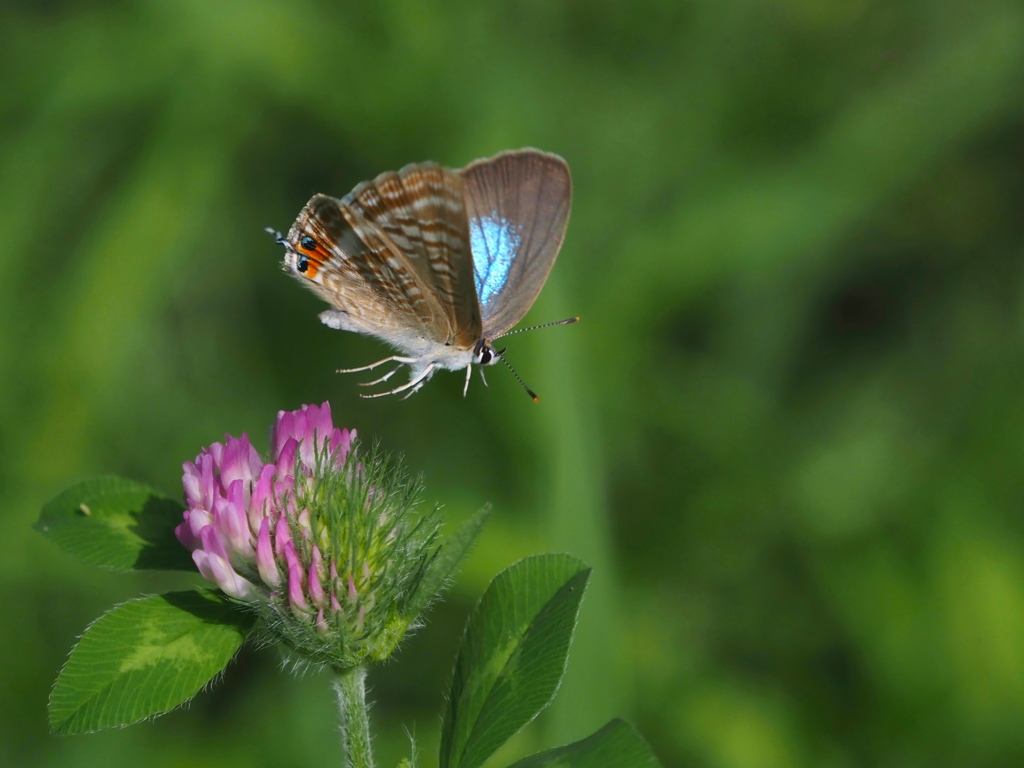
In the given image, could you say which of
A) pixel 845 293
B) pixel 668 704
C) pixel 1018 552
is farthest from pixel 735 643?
pixel 845 293

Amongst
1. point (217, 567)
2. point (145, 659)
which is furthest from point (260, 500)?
point (145, 659)

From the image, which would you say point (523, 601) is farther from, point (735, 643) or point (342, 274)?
point (735, 643)

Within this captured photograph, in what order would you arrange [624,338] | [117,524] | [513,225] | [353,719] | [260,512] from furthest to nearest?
[624,338]
[513,225]
[117,524]
[260,512]
[353,719]

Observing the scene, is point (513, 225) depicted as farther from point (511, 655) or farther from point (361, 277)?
point (511, 655)

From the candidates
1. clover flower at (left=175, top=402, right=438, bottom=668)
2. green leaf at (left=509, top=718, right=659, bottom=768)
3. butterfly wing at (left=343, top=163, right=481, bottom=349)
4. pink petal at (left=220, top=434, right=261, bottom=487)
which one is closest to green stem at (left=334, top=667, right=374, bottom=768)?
clover flower at (left=175, top=402, right=438, bottom=668)

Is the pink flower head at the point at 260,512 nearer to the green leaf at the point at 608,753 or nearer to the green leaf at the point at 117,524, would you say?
the green leaf at the point at 117,524
